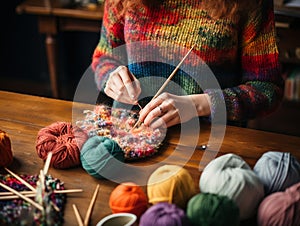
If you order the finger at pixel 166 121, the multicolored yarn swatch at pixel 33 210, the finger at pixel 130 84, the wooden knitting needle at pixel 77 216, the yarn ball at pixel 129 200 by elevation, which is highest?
the finger at pixel 130 84

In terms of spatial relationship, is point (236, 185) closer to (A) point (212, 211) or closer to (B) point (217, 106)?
(A) point (212, 211)

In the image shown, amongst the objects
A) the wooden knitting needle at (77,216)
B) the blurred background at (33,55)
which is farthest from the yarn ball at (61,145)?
the blurred background at (33,55)

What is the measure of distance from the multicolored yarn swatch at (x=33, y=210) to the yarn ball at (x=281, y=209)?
350 millimetres

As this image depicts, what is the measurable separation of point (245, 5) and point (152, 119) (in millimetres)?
377

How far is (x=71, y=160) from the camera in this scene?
1031 mm

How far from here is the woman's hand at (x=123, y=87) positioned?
4.04 feet

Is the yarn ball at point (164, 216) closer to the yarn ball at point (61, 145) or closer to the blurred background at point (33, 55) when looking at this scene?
the yarn ball at point (61, 145)

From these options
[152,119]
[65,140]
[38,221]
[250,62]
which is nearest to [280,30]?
[250,62]

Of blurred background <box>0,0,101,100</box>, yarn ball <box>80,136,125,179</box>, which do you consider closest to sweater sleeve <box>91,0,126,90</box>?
yarn ball <box>80,136,125,179</box>

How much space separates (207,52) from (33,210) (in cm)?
63

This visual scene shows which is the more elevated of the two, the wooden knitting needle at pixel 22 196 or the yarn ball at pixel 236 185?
the yarn ball at pixel 236 185

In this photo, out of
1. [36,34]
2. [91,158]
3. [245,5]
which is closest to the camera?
[91,158]

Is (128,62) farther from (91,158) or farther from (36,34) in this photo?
(36,34)

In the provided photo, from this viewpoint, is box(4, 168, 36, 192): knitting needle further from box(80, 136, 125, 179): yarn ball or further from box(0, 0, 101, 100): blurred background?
box(0, 0, 101, 100): blurred background
